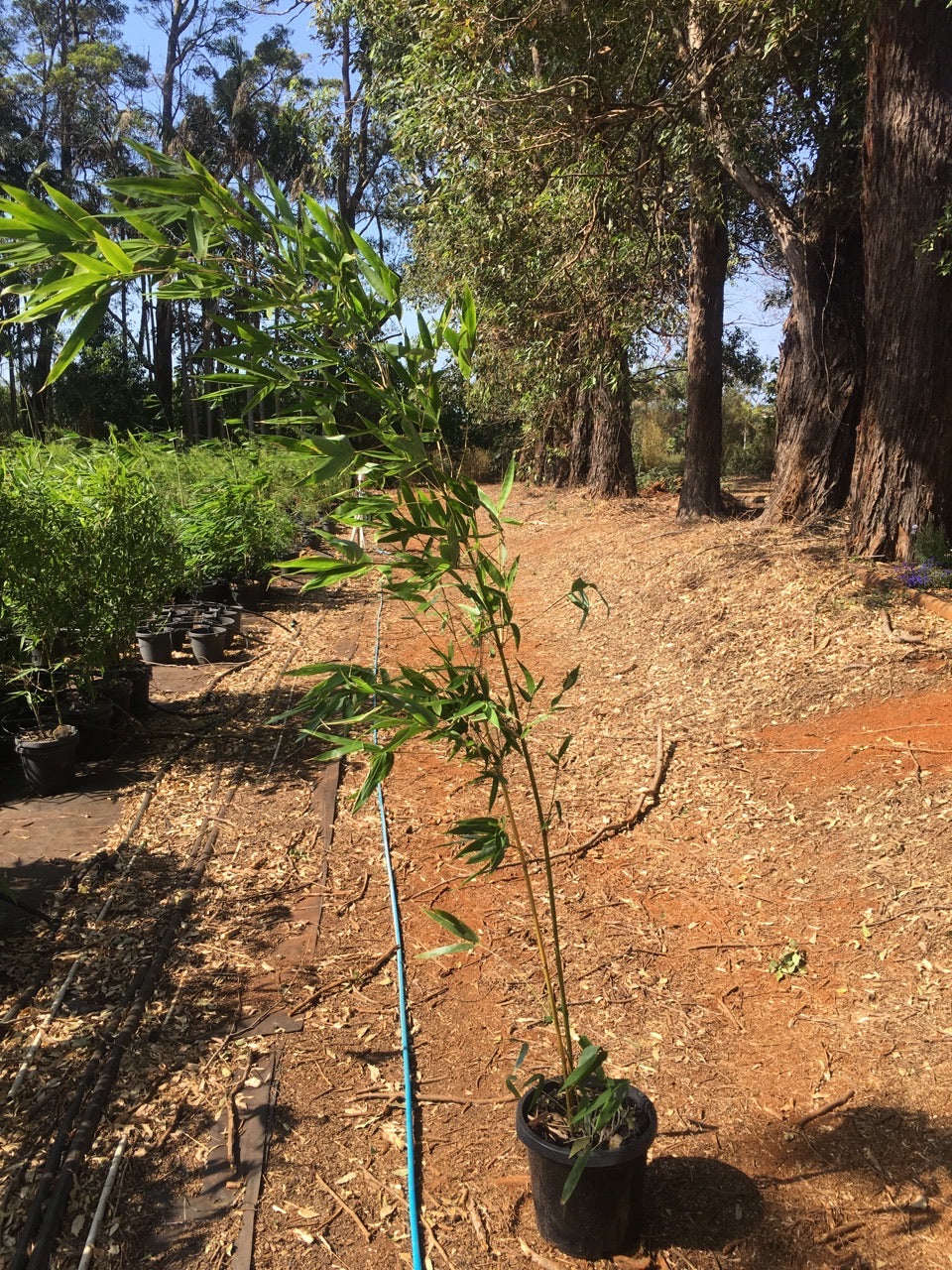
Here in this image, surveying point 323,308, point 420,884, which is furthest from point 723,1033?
point 323,308

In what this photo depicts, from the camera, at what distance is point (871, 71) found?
5.79 metres

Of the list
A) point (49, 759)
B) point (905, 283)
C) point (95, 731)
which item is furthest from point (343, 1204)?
point (905, 283)

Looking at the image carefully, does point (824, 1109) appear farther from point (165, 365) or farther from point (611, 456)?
point (165, 365)

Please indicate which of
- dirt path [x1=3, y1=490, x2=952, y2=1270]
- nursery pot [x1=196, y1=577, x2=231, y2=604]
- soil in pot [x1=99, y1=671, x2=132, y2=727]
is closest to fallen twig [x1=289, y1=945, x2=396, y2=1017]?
dirt path [x1=3, y1=490, x2=952, y2=1270]

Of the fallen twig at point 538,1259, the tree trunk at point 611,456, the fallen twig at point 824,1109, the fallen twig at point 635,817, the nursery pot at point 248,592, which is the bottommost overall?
the fallen twig at point 538,1259

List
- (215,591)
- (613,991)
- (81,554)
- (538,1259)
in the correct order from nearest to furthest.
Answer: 1. (538,1259)
2. (613,991)
3. (81,554)
4. (215,591)

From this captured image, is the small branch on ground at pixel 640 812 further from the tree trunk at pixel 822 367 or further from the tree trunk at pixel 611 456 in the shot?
the tree trunk at pixel 611 456

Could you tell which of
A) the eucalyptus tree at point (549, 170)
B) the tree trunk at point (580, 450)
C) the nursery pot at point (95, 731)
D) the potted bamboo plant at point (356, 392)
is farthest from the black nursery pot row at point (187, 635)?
the tree trunk at point (580, 450)

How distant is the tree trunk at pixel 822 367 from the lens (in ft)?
24.4

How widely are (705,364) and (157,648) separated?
5942 mm

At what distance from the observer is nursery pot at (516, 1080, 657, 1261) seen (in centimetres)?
201

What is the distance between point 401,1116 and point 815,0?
6278 millimetres

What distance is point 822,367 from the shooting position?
7.47 m

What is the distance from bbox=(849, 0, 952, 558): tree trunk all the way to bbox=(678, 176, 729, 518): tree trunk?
11.0 feet
